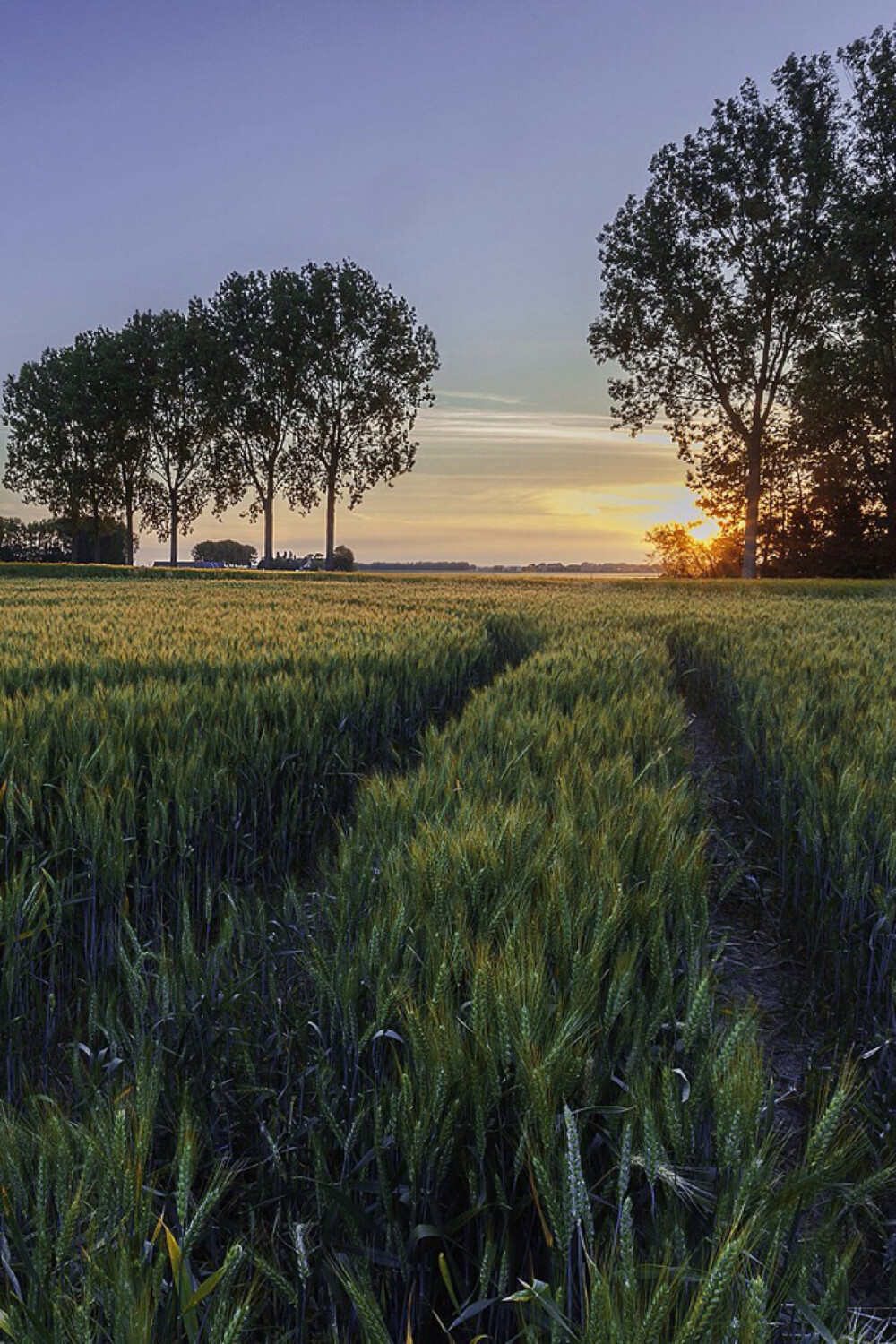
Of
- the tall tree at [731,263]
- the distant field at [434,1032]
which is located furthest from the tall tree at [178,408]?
the distant field at [434,1032]

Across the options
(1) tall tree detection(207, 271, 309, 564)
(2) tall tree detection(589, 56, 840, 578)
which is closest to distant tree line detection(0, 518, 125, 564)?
(1) tall tree detection(207, 271, 309, 564)

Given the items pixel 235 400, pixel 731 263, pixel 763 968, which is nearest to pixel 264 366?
pixel 235 400

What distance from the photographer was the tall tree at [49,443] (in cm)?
4600

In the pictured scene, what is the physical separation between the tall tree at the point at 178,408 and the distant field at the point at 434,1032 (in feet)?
144

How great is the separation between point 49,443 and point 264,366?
52.2 ft

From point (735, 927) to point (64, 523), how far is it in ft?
181

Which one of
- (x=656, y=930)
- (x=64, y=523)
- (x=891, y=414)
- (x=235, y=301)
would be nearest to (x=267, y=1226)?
(x=656, y=930)

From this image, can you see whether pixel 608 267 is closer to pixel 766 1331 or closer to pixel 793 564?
pixel 793 564

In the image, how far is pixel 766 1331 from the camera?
0.69m

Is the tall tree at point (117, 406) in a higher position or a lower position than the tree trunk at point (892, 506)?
higher

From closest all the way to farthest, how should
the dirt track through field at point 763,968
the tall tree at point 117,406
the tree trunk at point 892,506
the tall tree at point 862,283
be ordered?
the dirt track through field at point 763,968, the tall tree at point 862,283, the tree trunk at point 892,506, the tall tree at point 117,406

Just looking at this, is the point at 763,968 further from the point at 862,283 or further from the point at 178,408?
the point at 178,408

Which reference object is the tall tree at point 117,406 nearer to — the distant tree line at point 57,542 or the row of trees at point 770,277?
the distant tree line at point 57,542

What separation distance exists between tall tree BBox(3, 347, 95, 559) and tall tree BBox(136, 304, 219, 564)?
4.13m
